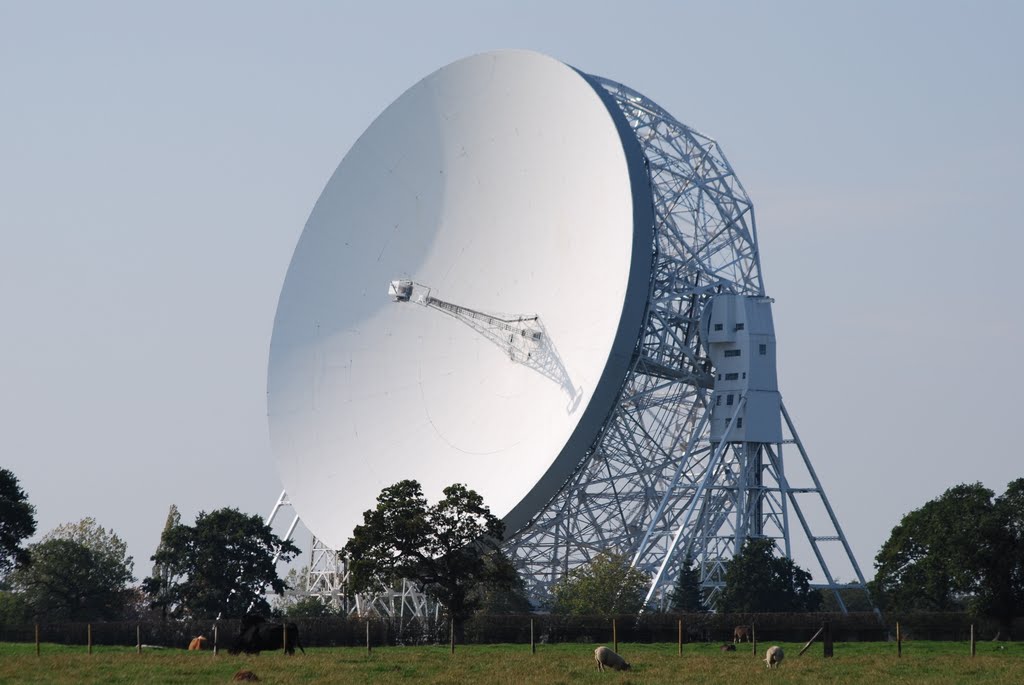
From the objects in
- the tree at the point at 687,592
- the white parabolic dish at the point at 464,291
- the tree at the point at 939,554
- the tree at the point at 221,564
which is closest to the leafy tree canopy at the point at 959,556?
the tree at the point at 939,554

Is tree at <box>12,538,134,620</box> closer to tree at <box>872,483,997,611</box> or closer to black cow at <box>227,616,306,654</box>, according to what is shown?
tree at <box>872,483,997,611</box>

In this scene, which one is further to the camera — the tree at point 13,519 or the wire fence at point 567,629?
the tree at point 13,519

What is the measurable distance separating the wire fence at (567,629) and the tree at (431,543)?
1.35m

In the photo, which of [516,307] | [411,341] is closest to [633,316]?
[516,307]

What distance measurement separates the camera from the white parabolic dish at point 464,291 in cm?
6328

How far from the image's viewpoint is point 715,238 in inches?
2795

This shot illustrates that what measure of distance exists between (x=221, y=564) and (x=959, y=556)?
31.2 m

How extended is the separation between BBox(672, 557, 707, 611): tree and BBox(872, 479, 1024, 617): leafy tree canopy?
10.3 metres

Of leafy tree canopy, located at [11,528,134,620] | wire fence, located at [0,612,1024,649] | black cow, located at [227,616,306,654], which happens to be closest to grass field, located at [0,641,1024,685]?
black cow, located at [227,616,306,654]

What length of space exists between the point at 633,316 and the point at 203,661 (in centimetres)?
2559

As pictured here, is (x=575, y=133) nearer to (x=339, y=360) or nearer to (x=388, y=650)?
(x=339, y=360)

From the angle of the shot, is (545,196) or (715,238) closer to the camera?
(545,196)

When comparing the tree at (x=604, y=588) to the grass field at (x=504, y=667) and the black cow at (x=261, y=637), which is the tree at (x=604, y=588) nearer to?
the grass field at (x=504, y=667)

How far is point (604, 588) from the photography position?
226ft
